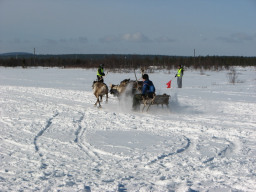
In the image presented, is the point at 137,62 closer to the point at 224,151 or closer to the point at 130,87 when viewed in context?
the point at 130,87

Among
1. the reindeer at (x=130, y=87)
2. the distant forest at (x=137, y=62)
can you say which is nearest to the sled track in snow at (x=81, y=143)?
the reindeer at (x=130, y=87)

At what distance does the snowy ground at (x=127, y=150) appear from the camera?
4.82 metres

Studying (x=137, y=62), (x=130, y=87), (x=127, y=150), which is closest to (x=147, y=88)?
(x=130, y=87)

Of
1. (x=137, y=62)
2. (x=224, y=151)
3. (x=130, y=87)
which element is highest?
(x=137, y=62)

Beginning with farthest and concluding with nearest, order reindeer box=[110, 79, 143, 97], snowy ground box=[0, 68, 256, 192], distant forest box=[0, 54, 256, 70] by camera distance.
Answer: distant forest box=[0, 54, 256, 70] → reindeer box=[110, 79, 143, 97] → snowy ground box=[0, 68, 256, 192]

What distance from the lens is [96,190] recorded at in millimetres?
4516

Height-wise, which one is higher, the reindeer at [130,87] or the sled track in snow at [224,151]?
the reindeer at [130,87]

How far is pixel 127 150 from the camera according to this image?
21.5 feet

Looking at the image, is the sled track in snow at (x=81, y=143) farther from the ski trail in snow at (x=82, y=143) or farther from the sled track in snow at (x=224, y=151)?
the sled track in snow at (x=224, y=151)

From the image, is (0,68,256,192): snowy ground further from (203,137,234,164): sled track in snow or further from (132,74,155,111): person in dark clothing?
(132,74,155,111): person in dark clothing

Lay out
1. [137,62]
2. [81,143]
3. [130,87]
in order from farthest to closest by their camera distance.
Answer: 1. [137,62]
2. [130,87]
3. [81,143]

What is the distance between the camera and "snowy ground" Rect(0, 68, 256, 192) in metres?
4.82

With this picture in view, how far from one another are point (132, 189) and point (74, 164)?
58.4 inches

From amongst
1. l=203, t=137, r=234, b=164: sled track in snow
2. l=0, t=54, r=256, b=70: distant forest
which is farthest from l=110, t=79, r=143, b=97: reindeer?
l=0, t=54, r=256, b=70: distant forest
